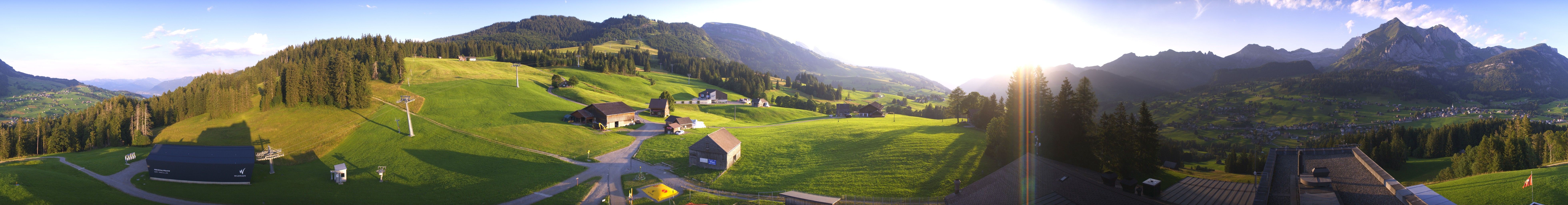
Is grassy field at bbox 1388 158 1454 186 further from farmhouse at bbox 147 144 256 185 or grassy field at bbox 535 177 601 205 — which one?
farmhouse at bbox 147 144 256 185

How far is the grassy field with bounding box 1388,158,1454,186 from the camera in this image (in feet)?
155

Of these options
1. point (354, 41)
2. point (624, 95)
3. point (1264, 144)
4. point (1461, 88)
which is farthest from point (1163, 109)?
point (354, 41)

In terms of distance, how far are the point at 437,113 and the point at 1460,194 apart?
80.5 m

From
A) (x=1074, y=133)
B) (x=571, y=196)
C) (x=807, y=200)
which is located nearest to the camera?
(x=807, y=200)

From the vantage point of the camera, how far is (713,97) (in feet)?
344

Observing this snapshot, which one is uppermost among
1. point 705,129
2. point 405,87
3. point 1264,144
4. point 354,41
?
point 354,41

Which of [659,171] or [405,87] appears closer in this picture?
[659,171]

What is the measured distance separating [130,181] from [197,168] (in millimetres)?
5354

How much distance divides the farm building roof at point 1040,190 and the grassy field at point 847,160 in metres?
1.61

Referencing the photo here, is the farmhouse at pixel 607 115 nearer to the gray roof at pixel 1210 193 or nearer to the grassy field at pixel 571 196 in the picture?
the grassy field at pixel 571 196

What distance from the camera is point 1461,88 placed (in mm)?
194875

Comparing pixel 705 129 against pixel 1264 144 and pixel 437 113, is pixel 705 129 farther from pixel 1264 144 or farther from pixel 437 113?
pixel 1264 144

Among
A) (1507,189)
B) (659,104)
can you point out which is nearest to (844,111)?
(659,104)

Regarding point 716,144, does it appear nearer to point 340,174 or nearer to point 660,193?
point 660,193
